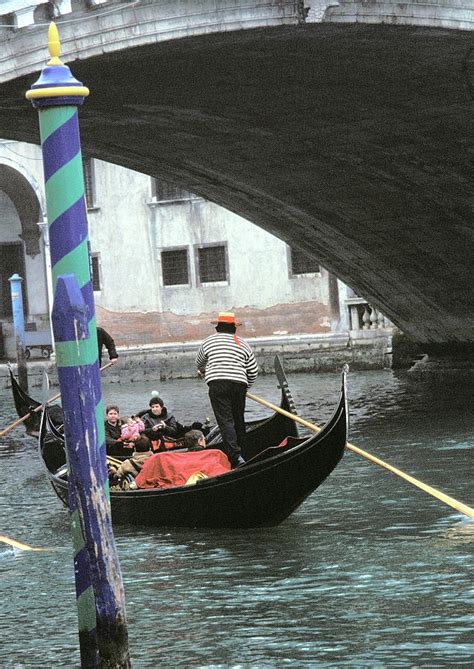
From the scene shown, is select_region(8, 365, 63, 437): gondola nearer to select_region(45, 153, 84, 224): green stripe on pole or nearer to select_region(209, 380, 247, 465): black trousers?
select_region(209, 380, 247, 465): black trousers

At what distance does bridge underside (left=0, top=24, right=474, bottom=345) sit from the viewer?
8.46 meters

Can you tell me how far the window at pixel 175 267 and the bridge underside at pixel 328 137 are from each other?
6.37 meters

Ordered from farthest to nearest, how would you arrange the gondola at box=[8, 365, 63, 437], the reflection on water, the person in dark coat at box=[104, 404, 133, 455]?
the gondola at box=[8, 365, 63, 437] < the person in dark coat at box=[104, 404, 133, 455] < the reflection on water

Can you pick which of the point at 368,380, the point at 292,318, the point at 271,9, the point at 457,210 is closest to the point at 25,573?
the point at 271,9

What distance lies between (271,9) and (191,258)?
13338mm

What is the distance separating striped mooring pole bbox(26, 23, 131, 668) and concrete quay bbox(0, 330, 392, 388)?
1393 cm

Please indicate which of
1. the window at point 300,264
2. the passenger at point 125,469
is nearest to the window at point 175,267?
the window at point 300,264

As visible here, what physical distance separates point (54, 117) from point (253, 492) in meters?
2.89

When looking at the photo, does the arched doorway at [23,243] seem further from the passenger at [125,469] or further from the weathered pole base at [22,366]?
the passenger at [125,469]

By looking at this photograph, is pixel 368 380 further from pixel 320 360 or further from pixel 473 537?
pixel 473 537

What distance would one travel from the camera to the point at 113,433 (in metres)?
8.28

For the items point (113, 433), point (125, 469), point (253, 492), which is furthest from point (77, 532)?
point (113, 433)

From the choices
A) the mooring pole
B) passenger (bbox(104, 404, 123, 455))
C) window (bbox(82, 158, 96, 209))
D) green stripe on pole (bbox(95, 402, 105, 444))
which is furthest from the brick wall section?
green stripe on pole (bbox(95, 402, 105, 444))

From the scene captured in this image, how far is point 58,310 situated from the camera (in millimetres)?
3791
